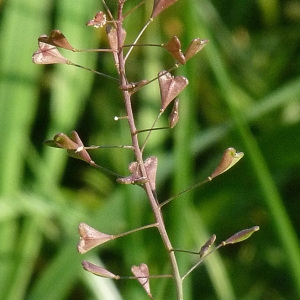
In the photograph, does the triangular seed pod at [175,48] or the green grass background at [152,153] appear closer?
the triangular seed pod at [175,48]


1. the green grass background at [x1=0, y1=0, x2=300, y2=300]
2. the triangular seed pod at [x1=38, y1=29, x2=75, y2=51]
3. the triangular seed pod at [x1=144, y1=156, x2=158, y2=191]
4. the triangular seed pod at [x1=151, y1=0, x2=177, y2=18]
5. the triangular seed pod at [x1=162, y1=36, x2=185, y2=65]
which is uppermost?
the triangular seed pod at [x1=151, y1=0, x2=177, y2=18]

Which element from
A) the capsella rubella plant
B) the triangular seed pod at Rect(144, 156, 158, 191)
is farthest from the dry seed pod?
the triangular seed pod at Rect(144, 156, 158, 191)

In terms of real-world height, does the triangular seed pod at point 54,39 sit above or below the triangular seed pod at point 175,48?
above

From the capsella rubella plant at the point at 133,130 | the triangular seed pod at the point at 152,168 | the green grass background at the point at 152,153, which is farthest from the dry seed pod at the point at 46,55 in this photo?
the green grass background at the point at 152,153

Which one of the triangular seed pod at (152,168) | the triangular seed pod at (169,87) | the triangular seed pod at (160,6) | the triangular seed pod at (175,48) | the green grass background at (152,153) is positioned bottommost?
the green grass background at (152,153)

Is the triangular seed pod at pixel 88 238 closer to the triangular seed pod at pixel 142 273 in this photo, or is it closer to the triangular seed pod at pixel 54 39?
the triangular seed pod at pixel 142 273

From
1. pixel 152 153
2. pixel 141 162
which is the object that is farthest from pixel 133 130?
pixel 152 153

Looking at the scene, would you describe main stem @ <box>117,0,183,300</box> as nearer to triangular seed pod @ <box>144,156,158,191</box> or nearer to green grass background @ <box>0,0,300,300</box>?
triangular seed pod @ <box>144,156,158,191</box>

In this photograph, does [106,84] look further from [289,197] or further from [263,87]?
[289,197]

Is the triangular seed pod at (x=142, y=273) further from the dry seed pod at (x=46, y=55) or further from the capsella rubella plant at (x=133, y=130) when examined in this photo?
the dry seed pod at (x=46, y=55)
